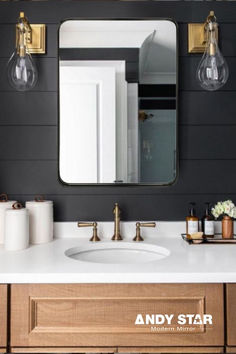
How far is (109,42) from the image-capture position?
1.68 metres

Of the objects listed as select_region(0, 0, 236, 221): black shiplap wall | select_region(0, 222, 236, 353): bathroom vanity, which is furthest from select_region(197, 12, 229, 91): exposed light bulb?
select_region(0, 222, 236, 353): bathroom vanity

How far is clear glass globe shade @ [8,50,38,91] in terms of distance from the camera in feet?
5.00

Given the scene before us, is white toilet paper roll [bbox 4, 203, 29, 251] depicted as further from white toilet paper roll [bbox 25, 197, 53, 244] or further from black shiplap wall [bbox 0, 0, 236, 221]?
black shiplap wall [bbox 0, 0, 236, 221]

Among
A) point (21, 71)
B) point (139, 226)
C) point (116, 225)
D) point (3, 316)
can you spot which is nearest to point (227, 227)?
point (139, 226)

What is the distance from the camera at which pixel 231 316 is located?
3.65 feet

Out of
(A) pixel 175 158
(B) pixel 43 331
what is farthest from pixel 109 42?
(B) pixel 43 331

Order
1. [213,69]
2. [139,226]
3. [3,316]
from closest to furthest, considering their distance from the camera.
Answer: [3,316] < [213,69] < [139,226]

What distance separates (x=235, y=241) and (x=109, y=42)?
3.79 feet

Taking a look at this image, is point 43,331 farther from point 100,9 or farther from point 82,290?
point 100,9

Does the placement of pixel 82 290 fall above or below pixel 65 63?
below

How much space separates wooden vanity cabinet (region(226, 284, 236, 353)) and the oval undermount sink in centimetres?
41

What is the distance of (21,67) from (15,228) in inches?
28.9

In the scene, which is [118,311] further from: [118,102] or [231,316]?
[118,102]

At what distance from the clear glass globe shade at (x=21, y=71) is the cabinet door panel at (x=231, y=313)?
1218mm
